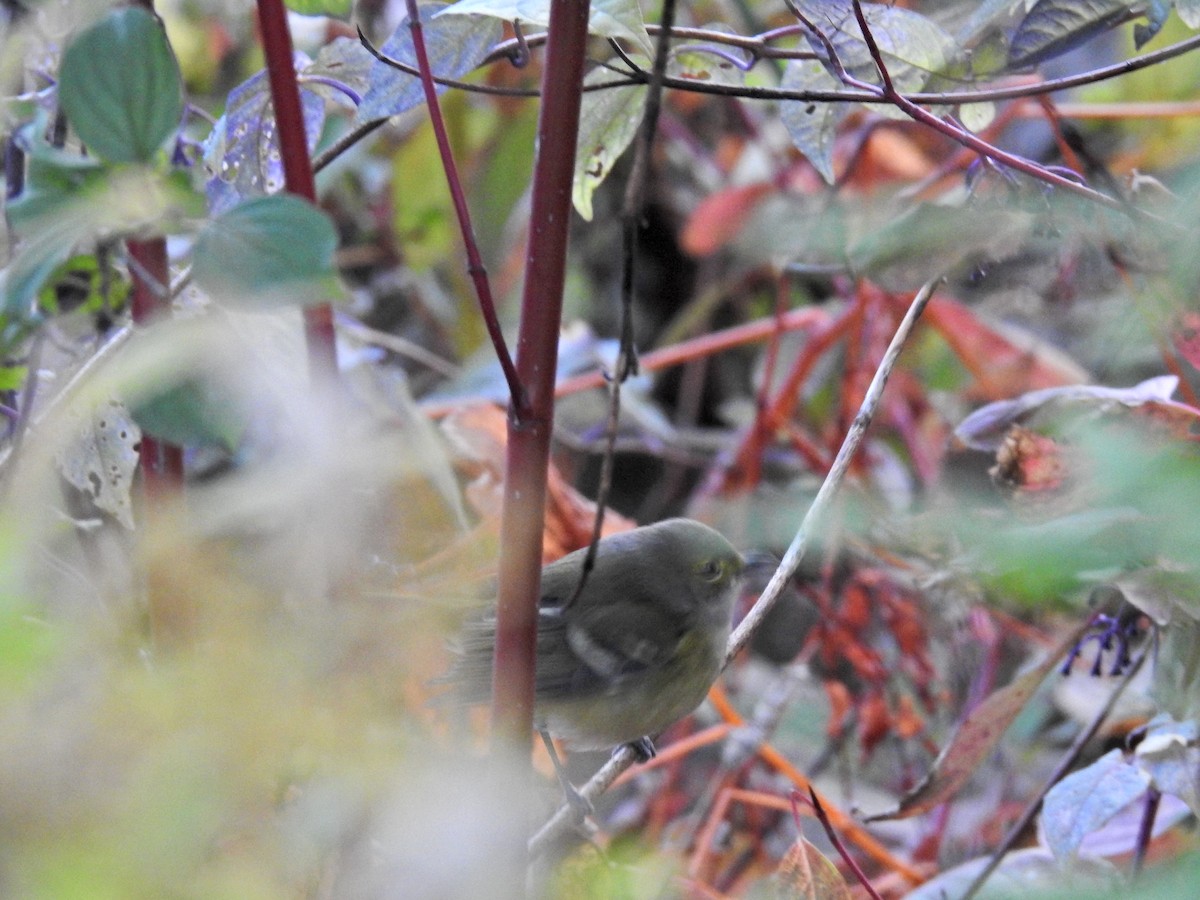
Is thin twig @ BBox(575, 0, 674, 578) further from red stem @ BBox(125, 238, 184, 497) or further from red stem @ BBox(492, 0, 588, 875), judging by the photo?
red stem @ BBox(125, 238, 184, 497)

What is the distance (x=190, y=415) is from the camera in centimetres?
57

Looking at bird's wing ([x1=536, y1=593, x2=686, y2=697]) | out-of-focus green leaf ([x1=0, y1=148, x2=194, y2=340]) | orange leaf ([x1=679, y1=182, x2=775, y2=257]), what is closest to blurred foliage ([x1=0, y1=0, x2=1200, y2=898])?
out-of-focus green leaf ([x1=0, y1=148, x2=194, y2=340])

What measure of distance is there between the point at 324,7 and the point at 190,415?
40 cm

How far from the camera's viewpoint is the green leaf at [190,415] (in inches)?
22.1

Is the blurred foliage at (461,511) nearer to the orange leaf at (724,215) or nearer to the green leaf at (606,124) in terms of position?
the green leaf at (606,124)

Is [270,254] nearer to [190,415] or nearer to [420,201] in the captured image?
[190,415]

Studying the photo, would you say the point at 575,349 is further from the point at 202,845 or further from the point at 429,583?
the point at 202,845

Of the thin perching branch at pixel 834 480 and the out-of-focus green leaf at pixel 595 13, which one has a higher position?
the out-of-focus green leaf at pixel 595 13

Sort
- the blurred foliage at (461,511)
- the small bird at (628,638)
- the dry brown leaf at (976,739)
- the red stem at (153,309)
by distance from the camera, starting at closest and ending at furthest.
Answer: the blurred foliage at (461,511) → the red stem at (153,309) → the dry brown leaf at (976,739) → the small bird at (628,638)

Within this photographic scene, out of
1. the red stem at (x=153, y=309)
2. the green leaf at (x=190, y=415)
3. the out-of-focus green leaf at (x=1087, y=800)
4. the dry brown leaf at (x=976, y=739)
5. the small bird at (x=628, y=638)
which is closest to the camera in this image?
the green leaf at (x=190, y=415)

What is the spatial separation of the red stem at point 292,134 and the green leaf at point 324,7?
13cm

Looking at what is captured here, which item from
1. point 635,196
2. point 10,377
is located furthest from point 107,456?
point 635,196

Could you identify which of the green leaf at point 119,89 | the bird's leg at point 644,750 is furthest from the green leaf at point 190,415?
the bird's leg at point 644,750

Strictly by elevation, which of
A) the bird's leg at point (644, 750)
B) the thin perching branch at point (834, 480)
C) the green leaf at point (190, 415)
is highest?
the green leaf at point (190, 415)
